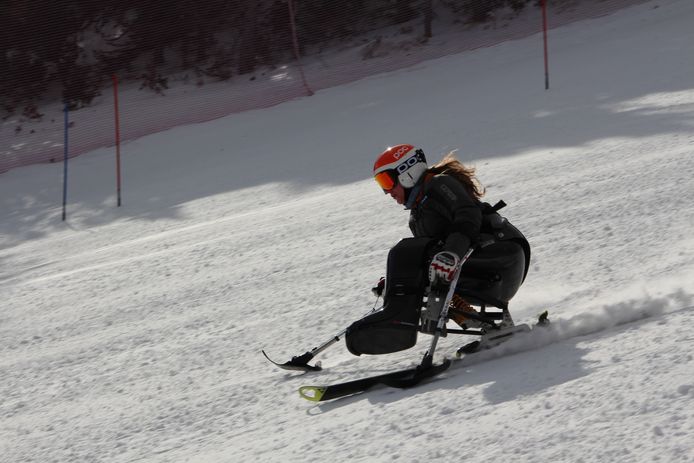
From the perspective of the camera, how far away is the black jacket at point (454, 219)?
18.1 feet

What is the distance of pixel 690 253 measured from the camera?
268 inches

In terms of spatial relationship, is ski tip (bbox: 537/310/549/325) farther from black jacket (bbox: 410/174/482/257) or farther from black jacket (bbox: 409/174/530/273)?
black jacket (bbox: 410/174/482/257)

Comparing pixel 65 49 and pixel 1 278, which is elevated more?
pixel 65 49

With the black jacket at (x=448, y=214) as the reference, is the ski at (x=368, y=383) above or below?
below

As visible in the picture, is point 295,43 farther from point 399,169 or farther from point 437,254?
point 437,254

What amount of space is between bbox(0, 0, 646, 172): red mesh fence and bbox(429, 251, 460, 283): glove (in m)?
10.3

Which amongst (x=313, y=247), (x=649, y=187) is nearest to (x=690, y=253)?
(x=649, y=187)

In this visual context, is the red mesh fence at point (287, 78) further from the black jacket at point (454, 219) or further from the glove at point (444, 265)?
the glove at point (444, 265)

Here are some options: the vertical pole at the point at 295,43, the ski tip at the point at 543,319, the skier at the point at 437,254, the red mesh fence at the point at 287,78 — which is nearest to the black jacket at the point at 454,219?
the skier at the point at 437,254

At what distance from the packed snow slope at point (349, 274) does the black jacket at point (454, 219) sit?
2.20 feet

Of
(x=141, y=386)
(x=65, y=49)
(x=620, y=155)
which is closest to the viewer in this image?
(x=141, y=386)

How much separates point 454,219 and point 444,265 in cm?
39

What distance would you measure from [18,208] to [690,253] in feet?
29.6

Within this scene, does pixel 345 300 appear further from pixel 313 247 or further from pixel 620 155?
pixel 620 155
